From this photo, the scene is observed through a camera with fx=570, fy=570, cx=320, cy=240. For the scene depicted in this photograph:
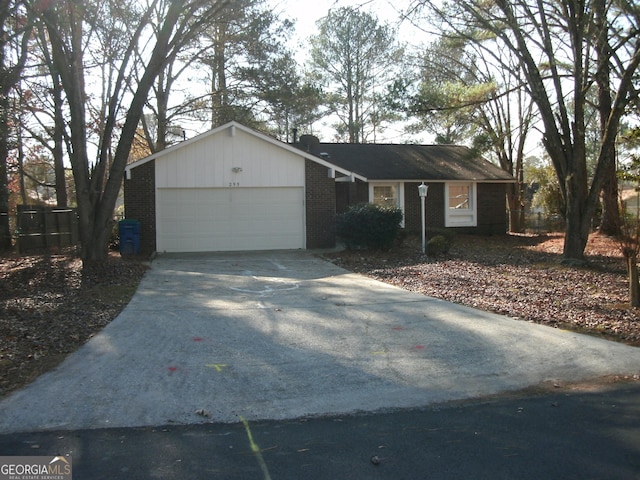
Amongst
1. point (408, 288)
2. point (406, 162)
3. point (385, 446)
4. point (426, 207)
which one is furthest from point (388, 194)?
point (385, 446)

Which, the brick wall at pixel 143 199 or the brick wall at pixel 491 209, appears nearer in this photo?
the brick wall at pixel 143 199

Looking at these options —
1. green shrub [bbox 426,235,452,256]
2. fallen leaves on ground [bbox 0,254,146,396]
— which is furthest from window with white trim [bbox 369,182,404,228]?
fallen leaves on ground [bbox 0,254,146,396]

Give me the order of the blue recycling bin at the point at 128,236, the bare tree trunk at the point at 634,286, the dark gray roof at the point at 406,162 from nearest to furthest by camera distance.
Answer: the bare tree trunk at the point at 634,286 < the blue recycling bin at the point at 128,236 < the dark gray roof at the point at 406,162

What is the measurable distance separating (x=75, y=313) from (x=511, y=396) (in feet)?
22.0

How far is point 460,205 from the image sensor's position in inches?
990

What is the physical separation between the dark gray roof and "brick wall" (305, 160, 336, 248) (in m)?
4.19

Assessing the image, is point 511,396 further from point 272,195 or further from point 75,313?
point 272,195

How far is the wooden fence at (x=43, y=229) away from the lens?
20.8 meters

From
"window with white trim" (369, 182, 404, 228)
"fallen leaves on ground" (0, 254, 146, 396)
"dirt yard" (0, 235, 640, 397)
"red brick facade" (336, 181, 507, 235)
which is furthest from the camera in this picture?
"window with white trim" (369, 182, 404, 228)

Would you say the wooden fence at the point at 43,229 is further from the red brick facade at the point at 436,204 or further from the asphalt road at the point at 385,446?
the asphalt road at the point at 385,446

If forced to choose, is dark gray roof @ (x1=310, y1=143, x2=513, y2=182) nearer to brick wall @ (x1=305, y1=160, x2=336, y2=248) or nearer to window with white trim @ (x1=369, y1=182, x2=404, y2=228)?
window with white trim @ (x1=369, y1=182, x2=404, y2=228)

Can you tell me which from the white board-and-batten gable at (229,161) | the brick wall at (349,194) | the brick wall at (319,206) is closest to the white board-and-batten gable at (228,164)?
the white board-and-batten gable at (229,161)

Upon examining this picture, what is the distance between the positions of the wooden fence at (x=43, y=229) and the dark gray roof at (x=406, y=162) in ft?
35.6

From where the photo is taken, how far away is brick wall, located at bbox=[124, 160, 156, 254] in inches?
702
